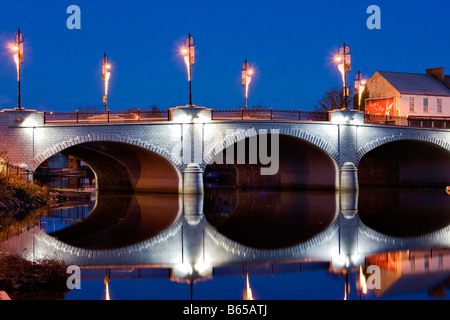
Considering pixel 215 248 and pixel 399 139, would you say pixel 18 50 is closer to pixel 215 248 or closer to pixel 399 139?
pixel 215 248

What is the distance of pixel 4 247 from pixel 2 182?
1287cm

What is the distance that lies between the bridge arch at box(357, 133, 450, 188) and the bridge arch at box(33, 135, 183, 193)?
19572 millimetres

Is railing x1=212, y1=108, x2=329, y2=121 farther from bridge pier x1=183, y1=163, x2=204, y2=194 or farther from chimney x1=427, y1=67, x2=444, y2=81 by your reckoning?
chimney x1=427, y1=67, x2=444, y2=81

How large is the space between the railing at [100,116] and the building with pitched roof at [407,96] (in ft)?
93.2

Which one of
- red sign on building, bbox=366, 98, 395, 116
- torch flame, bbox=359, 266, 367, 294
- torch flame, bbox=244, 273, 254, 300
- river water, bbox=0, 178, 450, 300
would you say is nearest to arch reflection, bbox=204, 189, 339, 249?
river water, bbox=0, 178, 450, 300

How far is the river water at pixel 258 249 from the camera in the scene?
45.2ft

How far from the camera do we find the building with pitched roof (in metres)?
60.3

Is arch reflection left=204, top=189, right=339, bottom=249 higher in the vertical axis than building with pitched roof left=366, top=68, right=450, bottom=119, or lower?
lower

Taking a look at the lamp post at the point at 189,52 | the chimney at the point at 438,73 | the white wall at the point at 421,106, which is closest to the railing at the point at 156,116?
the lamp post at the point at 189,52

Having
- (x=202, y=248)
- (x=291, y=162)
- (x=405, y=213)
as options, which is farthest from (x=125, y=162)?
(x=202, y=248)

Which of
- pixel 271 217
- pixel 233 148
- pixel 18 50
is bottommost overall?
pixel 271 217

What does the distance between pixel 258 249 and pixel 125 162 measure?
95.1 ft

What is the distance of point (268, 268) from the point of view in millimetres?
16266

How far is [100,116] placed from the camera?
132 ft
